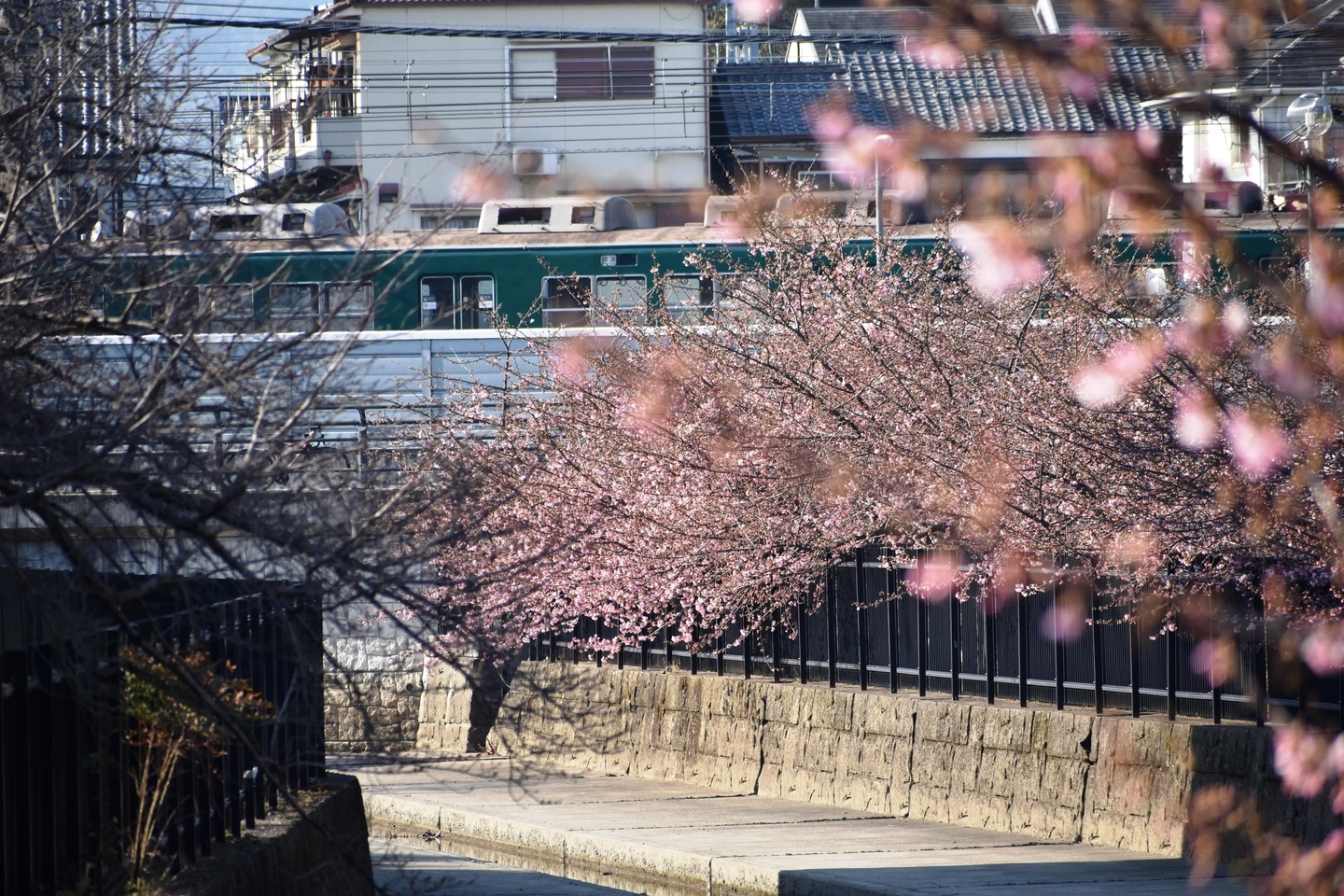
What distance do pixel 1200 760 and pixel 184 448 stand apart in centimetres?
680

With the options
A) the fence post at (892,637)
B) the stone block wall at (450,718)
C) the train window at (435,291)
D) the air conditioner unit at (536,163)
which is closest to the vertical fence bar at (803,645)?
the fence post at (892,637)

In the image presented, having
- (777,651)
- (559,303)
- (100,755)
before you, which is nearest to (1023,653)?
(777,651)

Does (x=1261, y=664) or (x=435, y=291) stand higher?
(x=435, y=291)

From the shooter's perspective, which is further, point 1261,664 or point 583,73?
point 583,73

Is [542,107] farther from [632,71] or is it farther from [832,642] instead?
→ [832,642]

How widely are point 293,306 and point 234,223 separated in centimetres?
61

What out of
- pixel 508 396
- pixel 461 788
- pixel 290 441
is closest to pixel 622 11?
pixel 508 396

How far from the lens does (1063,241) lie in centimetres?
258

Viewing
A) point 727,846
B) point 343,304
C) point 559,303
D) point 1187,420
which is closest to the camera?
point 343,304

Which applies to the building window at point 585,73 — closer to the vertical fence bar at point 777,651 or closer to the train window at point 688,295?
the train window at point 688,295

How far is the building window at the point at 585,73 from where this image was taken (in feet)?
114

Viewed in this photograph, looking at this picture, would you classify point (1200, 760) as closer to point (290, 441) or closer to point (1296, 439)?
point (1296, 439)

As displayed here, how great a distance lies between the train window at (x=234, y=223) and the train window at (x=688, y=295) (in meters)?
9.00

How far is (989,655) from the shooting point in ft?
36.2
